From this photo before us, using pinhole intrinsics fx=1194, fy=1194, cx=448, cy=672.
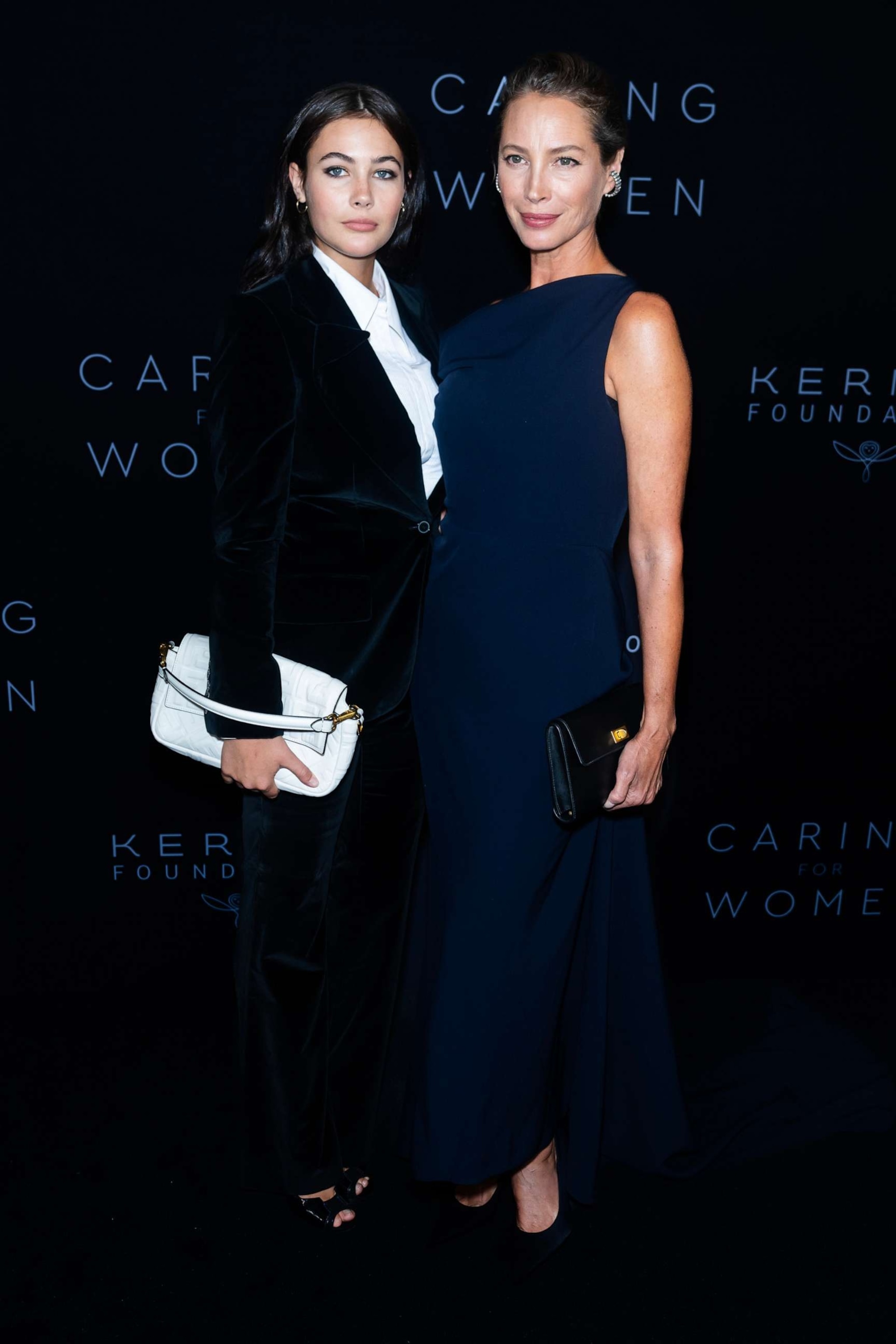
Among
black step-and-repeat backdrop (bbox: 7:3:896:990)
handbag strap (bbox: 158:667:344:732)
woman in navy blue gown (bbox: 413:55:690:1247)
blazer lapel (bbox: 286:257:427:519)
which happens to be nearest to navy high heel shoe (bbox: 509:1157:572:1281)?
woman in navy blue gown (bbox: 413:55:690:1247)

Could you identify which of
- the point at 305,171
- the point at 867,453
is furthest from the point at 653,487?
the point at 867,453

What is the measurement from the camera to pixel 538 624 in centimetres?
203

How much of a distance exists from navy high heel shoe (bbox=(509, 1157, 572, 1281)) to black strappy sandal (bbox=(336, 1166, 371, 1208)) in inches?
12.9

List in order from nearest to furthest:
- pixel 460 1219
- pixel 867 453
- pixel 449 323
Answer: pixel 460 1219 < pixel 449 323 < pixel 867 453

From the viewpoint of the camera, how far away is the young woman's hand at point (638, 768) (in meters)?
2.04

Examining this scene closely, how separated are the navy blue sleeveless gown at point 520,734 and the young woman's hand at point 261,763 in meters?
0.28

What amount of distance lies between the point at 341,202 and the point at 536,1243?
1.95 metres

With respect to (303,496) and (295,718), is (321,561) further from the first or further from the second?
(295,718)

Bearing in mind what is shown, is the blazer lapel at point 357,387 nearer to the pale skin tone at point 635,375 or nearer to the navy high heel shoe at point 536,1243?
the pale skin tone at point 635,375

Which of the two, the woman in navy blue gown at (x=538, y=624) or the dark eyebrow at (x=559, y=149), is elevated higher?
the dark eyebrow at (x=559, y=149)

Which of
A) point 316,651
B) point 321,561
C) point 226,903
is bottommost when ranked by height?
point 226,903

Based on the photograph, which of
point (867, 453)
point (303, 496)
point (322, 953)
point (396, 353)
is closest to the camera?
point (303, 496)

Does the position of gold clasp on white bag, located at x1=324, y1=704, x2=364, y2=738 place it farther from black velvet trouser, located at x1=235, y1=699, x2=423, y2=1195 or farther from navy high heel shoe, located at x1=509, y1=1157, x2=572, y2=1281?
navy high heel shoe, located at x1=509, y1=1157, x2=572, y2=1281

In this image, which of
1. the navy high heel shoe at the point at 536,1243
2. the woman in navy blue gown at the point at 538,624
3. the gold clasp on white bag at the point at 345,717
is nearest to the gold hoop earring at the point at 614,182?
the woman in navy blue gown at the point at 538,624
